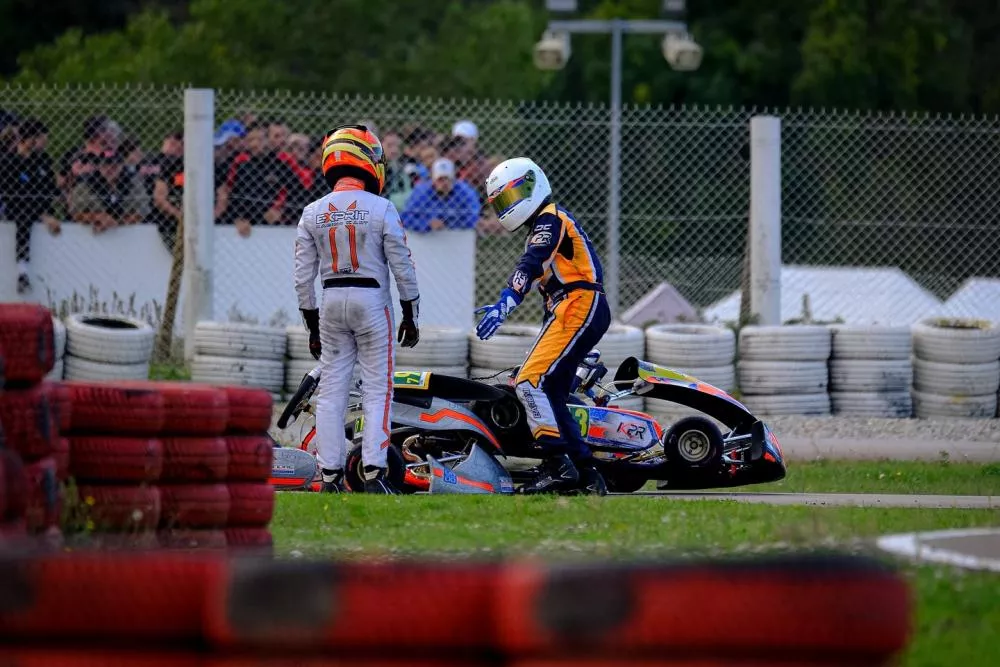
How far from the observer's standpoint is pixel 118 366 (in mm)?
12852

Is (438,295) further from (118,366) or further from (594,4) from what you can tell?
(594,4)

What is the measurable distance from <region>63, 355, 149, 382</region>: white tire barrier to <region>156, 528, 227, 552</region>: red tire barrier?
6.29 meters

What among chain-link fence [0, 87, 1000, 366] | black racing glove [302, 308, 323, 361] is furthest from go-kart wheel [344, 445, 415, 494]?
chain-link fence [0, 87, 1000, 366]

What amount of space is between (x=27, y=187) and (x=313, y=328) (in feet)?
19.1

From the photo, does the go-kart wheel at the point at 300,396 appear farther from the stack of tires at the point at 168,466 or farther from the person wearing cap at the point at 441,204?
the person wearing cap at the point at 441,204

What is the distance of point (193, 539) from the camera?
6660mm

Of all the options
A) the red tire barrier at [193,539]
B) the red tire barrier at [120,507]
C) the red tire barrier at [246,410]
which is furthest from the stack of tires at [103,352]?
the red tire barrier at [120,507]

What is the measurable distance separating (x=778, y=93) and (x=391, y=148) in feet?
77.2

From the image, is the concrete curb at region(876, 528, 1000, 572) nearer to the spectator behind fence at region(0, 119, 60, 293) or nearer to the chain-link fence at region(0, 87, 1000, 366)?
the chain-link fence at region(0, 87, 1000, 366)

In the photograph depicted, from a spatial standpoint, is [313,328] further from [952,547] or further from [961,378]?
[961,378]

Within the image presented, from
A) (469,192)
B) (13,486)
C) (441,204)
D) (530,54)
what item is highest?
(530,54)

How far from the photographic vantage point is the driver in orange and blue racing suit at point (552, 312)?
31.7 feet

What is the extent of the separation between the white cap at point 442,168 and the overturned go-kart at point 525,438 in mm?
4754

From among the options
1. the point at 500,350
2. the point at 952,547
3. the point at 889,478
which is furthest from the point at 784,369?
the point at 952,547
